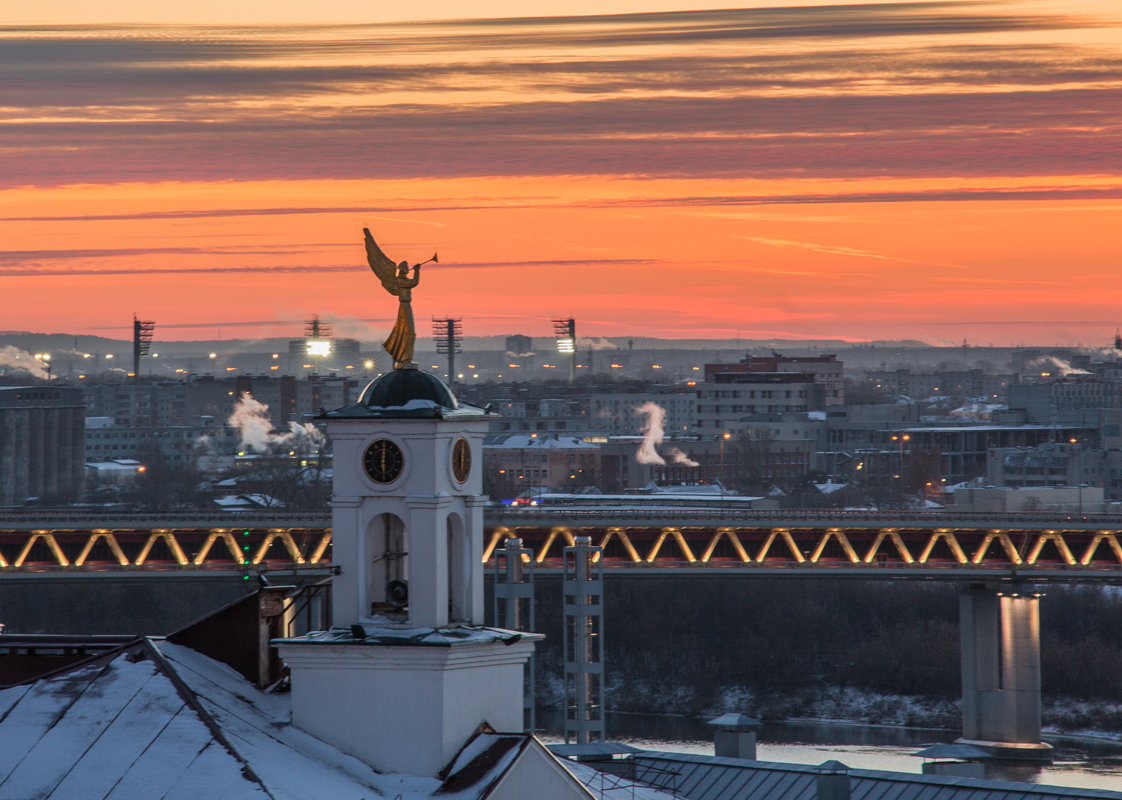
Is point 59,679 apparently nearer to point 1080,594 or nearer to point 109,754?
point 109,754

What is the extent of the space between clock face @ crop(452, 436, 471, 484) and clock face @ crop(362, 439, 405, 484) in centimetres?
55

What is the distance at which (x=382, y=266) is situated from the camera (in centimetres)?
2272

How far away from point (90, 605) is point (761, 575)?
34.2 m

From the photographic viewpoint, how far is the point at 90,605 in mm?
97125

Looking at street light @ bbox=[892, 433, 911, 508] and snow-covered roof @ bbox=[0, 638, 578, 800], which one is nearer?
snow-covered roof @ bbox=[0, 638, 578, 800]

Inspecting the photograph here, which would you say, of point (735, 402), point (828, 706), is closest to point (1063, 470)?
point (735, 402)

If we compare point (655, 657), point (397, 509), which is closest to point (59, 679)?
point (397, 509)

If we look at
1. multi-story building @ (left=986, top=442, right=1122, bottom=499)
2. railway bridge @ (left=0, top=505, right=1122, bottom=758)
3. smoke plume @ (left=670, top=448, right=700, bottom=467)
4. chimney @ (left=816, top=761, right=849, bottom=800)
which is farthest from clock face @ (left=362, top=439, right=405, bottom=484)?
smoke plume @ (left=670, top=448, right=700, bottom=467)

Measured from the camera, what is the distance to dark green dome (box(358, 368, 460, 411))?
2159cm

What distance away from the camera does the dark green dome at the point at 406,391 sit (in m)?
21.6

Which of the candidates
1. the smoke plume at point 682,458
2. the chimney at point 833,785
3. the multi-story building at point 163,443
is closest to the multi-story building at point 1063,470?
the smoke plume at point 682,458

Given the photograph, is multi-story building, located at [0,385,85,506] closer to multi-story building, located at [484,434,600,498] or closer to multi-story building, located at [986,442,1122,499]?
multi-story building, located at [484,434,600,498]

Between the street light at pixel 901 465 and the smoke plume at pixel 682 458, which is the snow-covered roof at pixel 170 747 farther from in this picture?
the smoke plume at pixel 682 458

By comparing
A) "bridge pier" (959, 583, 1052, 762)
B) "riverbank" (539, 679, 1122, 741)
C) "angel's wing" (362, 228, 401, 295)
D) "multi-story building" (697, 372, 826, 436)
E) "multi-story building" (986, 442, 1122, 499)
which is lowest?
"riverbank" (539, 679, 1122, 741)
